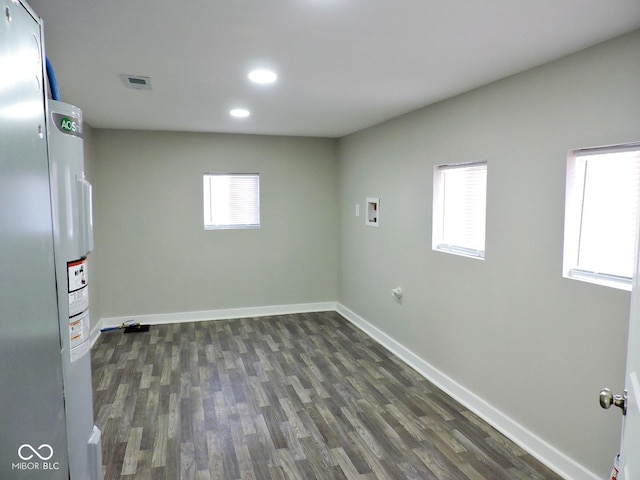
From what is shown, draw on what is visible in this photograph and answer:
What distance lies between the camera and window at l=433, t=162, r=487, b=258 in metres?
3.29

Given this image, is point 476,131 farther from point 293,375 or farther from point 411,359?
point 293,375

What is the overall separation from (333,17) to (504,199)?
5.65 ft

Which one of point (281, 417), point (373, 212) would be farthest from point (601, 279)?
point (373, 212)

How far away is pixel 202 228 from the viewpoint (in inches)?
216

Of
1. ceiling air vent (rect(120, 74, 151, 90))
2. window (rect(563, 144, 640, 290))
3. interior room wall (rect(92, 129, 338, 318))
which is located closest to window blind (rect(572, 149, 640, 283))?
window (rect(563, 144, 640, 290))

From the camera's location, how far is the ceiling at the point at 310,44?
1.78 m

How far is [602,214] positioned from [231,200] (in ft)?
13.8

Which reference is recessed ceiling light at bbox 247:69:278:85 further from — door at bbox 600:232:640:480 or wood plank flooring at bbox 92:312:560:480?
wood plank flooring at bbox 92:312:560:480

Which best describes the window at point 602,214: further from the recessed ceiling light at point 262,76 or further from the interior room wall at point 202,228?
the interior room wall at point 202,228

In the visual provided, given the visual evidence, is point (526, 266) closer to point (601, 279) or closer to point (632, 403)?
point (601, 279)

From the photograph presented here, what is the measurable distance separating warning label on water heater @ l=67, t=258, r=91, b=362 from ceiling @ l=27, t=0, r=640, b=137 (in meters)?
1.07

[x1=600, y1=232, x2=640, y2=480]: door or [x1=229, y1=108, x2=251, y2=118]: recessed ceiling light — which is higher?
[x1=229, y1=108, x2=251, y2=118]: recessed ceiling light

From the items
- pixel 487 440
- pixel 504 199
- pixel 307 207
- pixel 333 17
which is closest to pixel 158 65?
pixel 333 17

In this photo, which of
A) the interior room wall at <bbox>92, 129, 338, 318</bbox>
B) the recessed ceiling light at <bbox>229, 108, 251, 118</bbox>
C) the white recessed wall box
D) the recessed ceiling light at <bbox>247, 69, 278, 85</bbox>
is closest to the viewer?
the recessed ceiling light at <bbox>247, 69, 278, 85</bbox>
